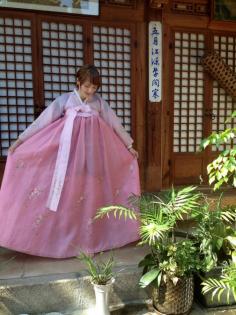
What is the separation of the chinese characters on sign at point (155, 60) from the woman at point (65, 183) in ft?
5.45

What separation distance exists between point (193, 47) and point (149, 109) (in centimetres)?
126

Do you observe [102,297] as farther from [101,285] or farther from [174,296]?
[174,296]

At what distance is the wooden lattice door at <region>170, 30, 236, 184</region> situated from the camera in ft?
17.9

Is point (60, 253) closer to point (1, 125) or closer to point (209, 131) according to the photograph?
point (1, 125)

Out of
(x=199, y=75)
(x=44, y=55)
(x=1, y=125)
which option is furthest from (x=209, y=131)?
(x=1, y=125)

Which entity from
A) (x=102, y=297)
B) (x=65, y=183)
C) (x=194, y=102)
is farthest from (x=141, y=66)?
(x=102, y=297)

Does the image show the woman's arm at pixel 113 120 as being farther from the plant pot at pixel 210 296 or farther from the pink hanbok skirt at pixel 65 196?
the plant pot at pixel 210 296

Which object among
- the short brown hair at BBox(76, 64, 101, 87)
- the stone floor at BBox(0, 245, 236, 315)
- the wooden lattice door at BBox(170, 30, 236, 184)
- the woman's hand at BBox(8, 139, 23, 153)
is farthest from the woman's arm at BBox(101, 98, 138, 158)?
the wooden lattice door at BBox(170, 30, 236, 184)

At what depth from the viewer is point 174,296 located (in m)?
3.02

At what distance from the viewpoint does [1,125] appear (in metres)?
4.69

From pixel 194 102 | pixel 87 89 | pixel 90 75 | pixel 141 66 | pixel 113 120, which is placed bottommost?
pixel 113 120

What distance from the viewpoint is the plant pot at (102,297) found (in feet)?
9.33

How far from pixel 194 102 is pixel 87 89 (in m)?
2.62

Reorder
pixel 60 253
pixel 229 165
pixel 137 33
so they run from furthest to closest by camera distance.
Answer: pixel 137 33 < pixel 60 253 < pixel 229 165
